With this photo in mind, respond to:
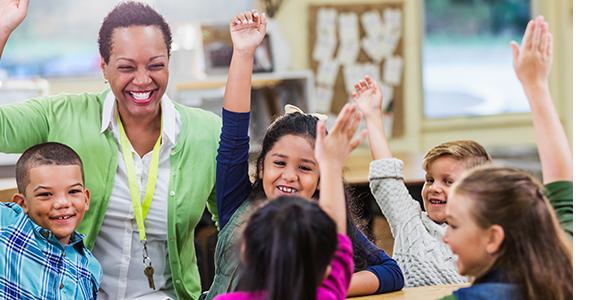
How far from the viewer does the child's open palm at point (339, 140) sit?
1.77 metres

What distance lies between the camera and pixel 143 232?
2.40m

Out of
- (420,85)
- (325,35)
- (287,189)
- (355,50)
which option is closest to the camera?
(287,189)

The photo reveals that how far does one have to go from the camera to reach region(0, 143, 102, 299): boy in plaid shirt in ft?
6.97

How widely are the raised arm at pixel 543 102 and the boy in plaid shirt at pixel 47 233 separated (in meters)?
1.09

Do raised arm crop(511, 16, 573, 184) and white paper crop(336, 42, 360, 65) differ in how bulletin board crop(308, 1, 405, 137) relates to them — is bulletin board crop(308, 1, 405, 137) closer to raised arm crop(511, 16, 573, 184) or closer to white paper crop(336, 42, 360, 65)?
white paper crop(336, 42, 360, 65)

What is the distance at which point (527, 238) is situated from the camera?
5.52 ft

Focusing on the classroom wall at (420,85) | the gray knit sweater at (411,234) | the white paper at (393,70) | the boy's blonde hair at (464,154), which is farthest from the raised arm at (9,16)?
the white paper at (393,70)

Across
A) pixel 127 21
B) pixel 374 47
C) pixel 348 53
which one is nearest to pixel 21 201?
pixel 127 21

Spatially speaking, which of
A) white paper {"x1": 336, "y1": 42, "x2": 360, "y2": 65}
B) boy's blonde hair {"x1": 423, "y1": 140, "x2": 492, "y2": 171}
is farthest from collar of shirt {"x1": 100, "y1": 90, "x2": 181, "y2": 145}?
white paper {"x1": 336, "y1": 42, "x2": 360, "y2": 65}

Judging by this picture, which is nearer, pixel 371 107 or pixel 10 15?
pixel 10 15

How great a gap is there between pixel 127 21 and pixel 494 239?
1.20 metres

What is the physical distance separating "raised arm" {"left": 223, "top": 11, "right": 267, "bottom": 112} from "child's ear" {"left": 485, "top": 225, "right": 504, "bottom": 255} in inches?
31.8

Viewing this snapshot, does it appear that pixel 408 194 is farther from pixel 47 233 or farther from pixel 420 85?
pixel 420 85

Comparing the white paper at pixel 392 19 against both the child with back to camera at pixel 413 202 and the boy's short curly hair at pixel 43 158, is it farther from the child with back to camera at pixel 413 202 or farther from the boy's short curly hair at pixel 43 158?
the boy's short curly hair at pixel 43 158
